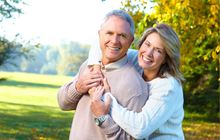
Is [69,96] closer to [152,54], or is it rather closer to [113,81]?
[113,81]

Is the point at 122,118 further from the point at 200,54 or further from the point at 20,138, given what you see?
the point at 200,54

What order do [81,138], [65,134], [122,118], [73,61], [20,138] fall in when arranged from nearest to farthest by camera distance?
1. [122,118]
2. [81,138]
3. [20,138]
4. [65,134]
5. [73,61]

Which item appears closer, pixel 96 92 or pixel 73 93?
pixel 96 92

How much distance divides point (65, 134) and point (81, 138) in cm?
1034

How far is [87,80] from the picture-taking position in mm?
2287

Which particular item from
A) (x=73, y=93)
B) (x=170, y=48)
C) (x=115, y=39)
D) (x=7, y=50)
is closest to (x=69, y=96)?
(x=73, y=93)

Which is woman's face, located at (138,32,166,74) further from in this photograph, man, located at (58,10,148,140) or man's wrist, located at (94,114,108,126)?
man's wrist, located at (94,114,108,126)

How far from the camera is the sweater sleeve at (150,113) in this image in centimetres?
212

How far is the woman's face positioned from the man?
7 cm

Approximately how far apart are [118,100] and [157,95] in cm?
18

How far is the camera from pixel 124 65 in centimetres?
227

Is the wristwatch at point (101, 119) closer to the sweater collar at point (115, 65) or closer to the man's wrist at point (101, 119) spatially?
the man's wrist at point (101, 119)

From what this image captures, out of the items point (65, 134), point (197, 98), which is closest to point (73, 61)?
point (197, 98)

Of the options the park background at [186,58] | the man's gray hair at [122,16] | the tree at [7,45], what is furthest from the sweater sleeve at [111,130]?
the tree at [7,45]
